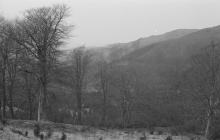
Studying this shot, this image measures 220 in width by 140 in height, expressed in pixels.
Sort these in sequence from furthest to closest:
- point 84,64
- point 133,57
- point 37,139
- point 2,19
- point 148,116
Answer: point 133,57 → point 148,116 → point 84,64 → point 2,19 → point 37,139

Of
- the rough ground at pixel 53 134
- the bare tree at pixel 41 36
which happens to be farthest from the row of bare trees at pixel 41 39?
the rough ground at pixel 53 134

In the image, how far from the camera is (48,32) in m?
27.3

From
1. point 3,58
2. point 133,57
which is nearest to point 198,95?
point 3,58

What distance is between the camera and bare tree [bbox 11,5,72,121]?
26984 mm

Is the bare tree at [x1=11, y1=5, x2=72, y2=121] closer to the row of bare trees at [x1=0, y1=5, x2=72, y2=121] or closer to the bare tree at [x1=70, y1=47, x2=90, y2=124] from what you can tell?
the row of bare trees at [x1=0, y1=5, x2=72, y2=121]

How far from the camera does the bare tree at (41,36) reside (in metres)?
27.0

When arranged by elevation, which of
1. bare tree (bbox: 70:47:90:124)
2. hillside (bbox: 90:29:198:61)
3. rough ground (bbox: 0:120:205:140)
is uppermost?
hillside (bbox: 90:29:198:61)

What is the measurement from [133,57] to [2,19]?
85.7m

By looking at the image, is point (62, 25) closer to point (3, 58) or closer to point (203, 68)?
point (3, 58)

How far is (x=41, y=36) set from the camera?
88.9ft

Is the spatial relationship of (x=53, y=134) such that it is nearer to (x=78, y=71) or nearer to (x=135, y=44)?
(x=78, y=71)

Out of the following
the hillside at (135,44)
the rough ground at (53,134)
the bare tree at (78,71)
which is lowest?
the rough ground at (53,134)

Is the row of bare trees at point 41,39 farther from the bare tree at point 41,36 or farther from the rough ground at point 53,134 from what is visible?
the rough ground at point 53,134

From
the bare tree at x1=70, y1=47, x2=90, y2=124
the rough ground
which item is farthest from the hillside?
the rough ground
